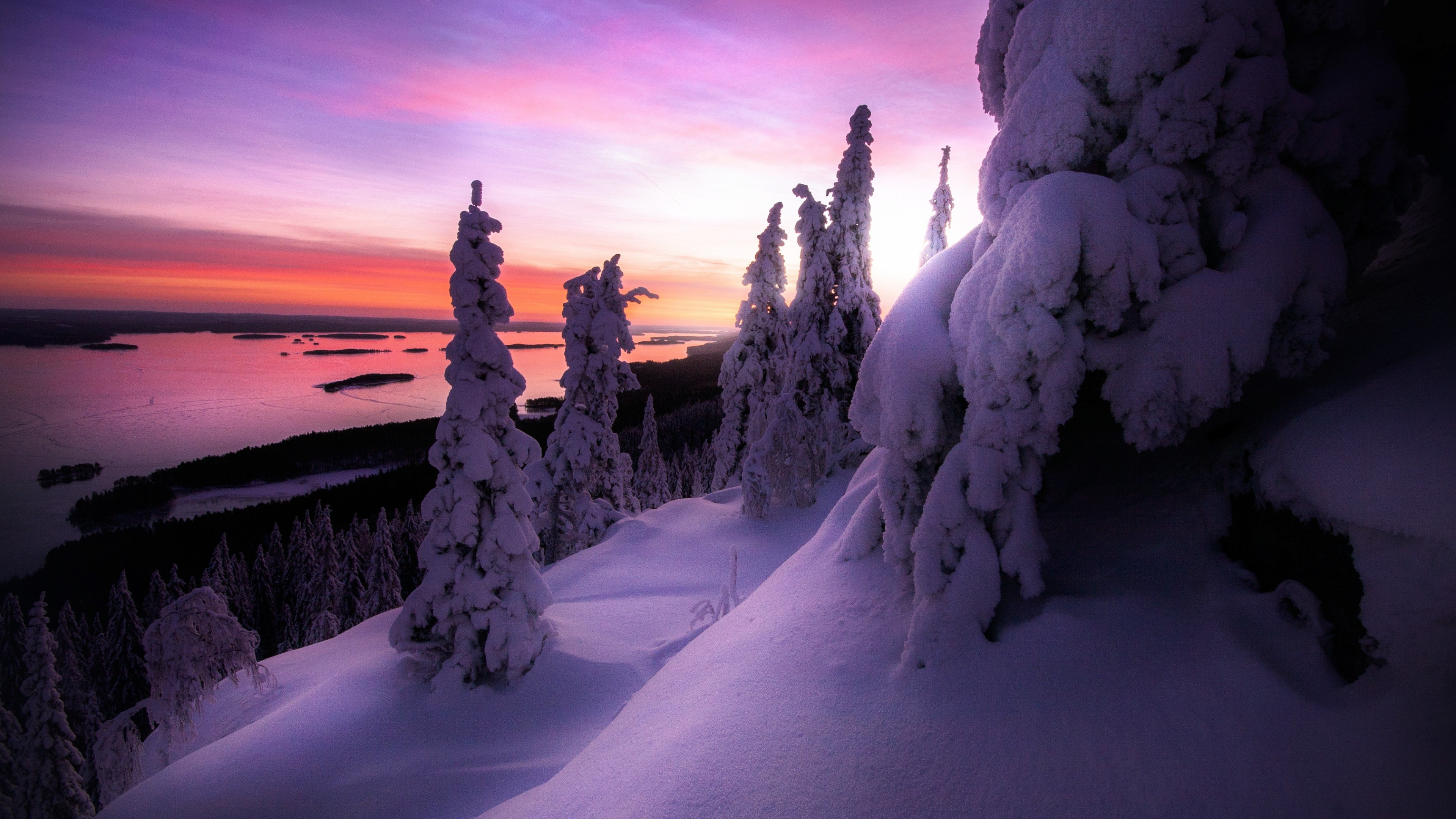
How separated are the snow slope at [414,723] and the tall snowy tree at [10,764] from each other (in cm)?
380

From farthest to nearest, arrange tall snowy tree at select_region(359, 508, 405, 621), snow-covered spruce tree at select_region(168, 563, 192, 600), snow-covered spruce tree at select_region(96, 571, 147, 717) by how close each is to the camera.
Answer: tall snowy tree at select_region(359, 508, 405, 621) < snow-covered spruce tree at select_region(96, 571, 147, 717) < snow-covered spruce tree at select_region(168, 563, 192, 600)

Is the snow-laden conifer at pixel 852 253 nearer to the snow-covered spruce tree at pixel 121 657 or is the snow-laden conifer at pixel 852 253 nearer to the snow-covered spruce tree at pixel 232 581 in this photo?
the snow-covered spruce tree at pixel 232 581

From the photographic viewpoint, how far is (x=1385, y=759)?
284 cm

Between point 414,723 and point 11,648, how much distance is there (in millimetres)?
21979

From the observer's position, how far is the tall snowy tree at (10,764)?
1448 cm

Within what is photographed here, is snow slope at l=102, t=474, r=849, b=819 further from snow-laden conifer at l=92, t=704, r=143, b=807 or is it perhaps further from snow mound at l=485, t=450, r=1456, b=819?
snow mound at l=485, t=450, r=1456, b=819

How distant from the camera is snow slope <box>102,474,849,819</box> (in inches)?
312

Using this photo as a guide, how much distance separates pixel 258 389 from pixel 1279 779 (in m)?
105

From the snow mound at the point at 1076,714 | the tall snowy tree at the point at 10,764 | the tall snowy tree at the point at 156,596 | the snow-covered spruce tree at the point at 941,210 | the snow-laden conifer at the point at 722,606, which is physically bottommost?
the tall snowy tree at the point at 156,596

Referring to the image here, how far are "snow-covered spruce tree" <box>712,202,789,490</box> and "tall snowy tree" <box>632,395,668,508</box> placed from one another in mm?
15096

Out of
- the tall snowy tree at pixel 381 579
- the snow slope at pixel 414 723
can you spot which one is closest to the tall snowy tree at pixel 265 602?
the tall snowy tree at pixel 381 579

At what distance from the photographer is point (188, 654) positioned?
36.3ft

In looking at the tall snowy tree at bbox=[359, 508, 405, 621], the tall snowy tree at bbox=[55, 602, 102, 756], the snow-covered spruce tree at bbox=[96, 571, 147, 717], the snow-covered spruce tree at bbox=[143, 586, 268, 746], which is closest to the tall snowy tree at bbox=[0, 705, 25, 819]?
the snow-covered spruce tree at bbox=[143, 586, 268, 746]

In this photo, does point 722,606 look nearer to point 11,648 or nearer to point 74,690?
point 11,648
